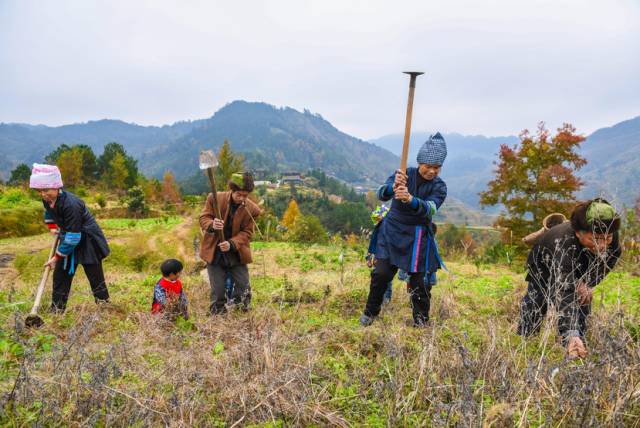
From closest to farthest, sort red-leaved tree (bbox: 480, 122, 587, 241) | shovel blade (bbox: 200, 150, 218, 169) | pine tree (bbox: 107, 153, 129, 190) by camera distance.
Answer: shovel blade (bbox: 200, 150, 218, 169)
red-leaved tree (bbox: 480, 122, 587, 241)
pine tree (bbox: 107, 153, 129, 190)

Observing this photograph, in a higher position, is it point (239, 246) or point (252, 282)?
point (239, 246)

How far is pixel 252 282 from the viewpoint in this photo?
22.6 feet

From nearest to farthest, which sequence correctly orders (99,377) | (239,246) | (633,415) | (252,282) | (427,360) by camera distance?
(633,415), (99,377), (427,360), (239,246), (252,282)

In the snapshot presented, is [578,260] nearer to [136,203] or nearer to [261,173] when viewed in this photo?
[136,203]

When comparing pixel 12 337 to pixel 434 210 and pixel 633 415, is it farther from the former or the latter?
pixel 633 415

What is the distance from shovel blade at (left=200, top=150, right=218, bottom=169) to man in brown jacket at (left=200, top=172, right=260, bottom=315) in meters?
0.44

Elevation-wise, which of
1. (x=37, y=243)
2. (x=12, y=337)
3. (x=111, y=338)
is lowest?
(x=37, y=243)

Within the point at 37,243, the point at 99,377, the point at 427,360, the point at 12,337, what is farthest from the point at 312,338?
the point at 37,243

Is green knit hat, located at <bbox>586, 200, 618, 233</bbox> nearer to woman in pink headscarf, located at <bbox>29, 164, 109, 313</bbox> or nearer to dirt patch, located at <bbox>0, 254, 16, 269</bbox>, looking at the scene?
woman in pink headscarf, located at <bbox>29, 164, 109, 313</bbox>

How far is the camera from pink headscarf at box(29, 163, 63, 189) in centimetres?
367

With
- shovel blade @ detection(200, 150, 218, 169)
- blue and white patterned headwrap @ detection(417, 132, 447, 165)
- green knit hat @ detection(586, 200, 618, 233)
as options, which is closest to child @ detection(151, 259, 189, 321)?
shovel blade @ detection(200, 150, 218, 169)

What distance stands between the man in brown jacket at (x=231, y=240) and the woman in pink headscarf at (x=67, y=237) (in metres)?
1.24

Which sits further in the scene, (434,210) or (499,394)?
(434,210)

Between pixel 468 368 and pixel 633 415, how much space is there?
71 cm
